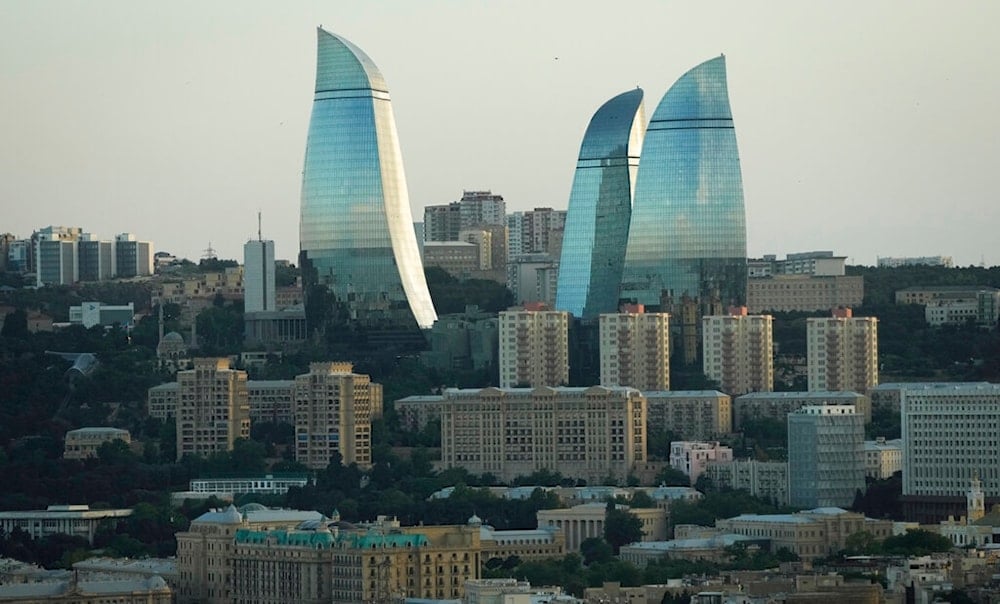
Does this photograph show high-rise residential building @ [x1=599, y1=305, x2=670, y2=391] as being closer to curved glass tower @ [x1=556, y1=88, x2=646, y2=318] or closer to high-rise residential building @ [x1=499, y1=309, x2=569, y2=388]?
high-rise residential building @ [x1=499, y1=309, x2=569, y2=388]

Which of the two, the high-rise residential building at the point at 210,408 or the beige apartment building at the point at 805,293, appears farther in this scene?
the beige apartment building at the point at 805,293

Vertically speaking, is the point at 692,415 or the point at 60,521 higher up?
the point at 692,415

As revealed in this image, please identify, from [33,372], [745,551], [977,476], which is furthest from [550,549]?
[33,372]

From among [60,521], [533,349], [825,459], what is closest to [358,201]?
[533,349]

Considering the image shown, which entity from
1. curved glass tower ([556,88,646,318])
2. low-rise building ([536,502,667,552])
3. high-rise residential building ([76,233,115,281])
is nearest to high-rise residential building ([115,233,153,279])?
high-rise residential building ([76,233,115,281])

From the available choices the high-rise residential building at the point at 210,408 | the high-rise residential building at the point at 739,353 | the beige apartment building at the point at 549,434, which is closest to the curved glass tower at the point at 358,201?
the high-rise residential building at the point at 739,353

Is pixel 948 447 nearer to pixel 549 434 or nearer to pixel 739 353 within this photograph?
pixel 549 434

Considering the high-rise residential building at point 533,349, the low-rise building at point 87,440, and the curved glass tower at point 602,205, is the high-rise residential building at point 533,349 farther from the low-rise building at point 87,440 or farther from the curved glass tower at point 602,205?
the low-rise building at point 87,440
